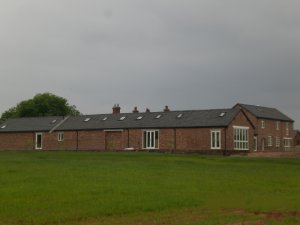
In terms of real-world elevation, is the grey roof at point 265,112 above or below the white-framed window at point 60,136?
above

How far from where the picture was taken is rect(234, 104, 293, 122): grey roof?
256ft

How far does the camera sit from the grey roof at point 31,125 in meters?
70.3

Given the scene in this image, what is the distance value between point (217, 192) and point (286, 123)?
68.8 m

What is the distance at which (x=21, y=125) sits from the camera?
73125 mm

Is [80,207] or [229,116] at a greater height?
[229,116]

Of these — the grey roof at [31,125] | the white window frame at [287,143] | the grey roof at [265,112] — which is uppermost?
the grey roof at [265,112]

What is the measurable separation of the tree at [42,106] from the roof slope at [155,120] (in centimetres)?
3667

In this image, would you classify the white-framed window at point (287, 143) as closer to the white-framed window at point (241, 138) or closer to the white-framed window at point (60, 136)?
the white-framed window at point (241, 138)

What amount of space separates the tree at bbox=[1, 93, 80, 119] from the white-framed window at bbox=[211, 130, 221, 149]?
53500 mm

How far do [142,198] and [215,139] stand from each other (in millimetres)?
41536

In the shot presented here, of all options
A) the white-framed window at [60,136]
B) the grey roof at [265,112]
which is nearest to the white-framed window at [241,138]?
the grey roof at [265,112]

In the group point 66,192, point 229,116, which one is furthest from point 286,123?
point 66,192

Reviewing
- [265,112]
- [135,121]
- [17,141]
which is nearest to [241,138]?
[135,121]

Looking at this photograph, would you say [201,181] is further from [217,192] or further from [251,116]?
[251,116]
